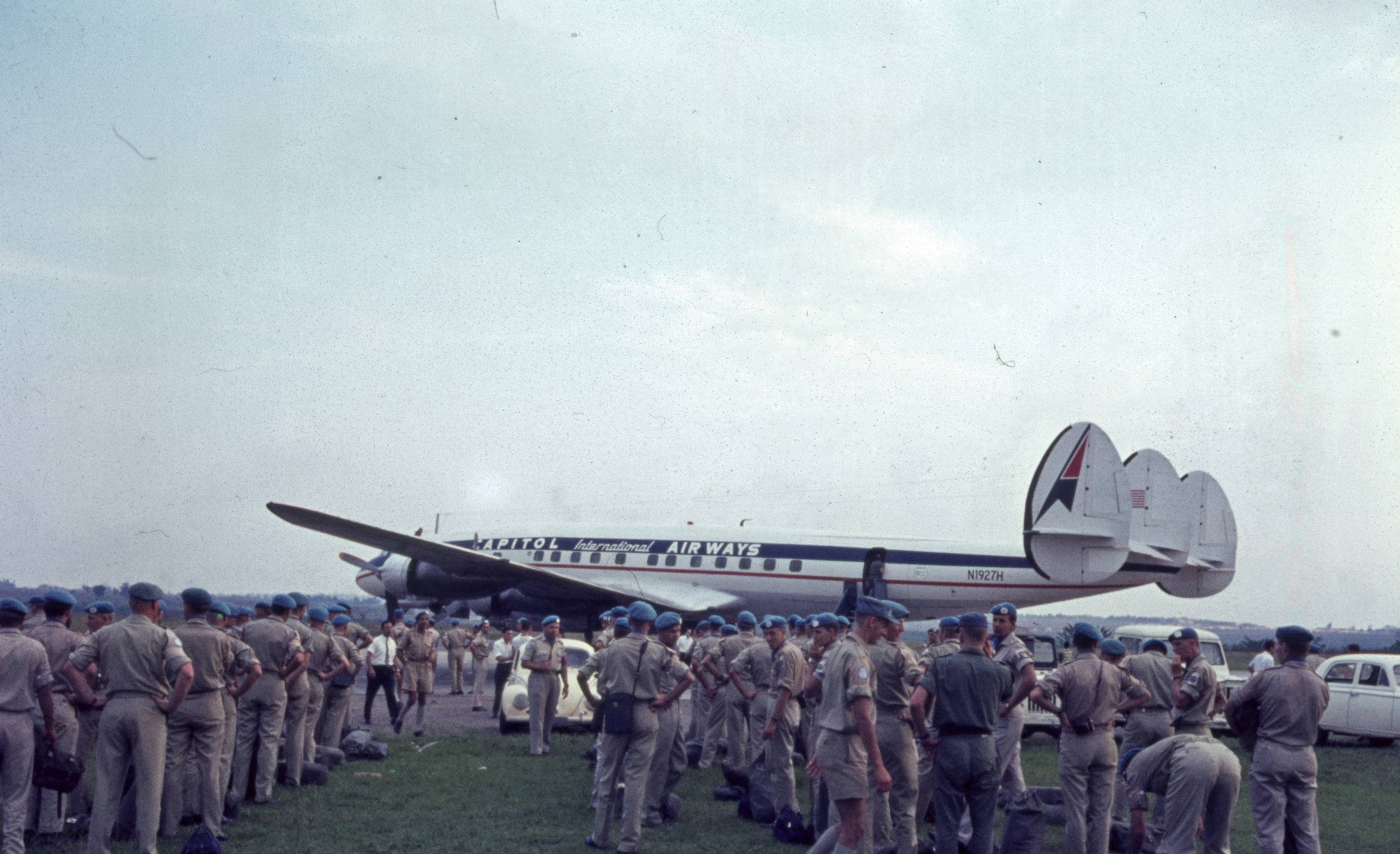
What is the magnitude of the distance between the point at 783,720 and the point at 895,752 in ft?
8.81

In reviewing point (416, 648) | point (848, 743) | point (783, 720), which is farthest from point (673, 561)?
point (848, 743)

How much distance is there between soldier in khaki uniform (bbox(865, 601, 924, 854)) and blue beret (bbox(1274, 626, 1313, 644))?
2795mm

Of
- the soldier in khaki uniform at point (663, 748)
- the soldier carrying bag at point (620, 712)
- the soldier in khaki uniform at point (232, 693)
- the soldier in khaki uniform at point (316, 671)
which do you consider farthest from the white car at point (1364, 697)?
the soldier in khaki uniform at point (232, 693)

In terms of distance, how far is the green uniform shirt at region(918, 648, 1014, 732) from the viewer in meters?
7.25

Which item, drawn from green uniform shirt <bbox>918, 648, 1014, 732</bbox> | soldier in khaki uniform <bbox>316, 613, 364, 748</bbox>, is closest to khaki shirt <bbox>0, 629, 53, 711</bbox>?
soldier in khaki uniform <bbox>316, 613, 364, 748</bbox>

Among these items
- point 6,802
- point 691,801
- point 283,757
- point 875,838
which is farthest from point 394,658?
point 875,838

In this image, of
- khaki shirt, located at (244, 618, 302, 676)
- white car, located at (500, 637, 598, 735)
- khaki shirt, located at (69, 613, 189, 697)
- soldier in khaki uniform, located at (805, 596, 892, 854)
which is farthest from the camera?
white car, located at (500, 637, 598, 735)

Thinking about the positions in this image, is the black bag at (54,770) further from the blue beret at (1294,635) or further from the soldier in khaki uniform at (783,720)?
the blue beret at (1294,635)

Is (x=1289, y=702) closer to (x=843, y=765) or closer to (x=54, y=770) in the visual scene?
(x=843, y=765)

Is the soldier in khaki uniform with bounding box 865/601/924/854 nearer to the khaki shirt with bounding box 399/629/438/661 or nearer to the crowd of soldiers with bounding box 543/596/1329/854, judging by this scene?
the crowd of soldiers with bounding box 543/596/1329/854

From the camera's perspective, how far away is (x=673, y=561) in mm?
27391

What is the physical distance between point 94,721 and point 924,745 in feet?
23.2

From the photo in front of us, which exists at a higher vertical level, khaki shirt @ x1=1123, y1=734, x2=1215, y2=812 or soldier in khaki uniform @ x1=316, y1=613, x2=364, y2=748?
khaki shirt @ x1=1123, y1=734, x2=1215, y2=812

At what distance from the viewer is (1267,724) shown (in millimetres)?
7629
